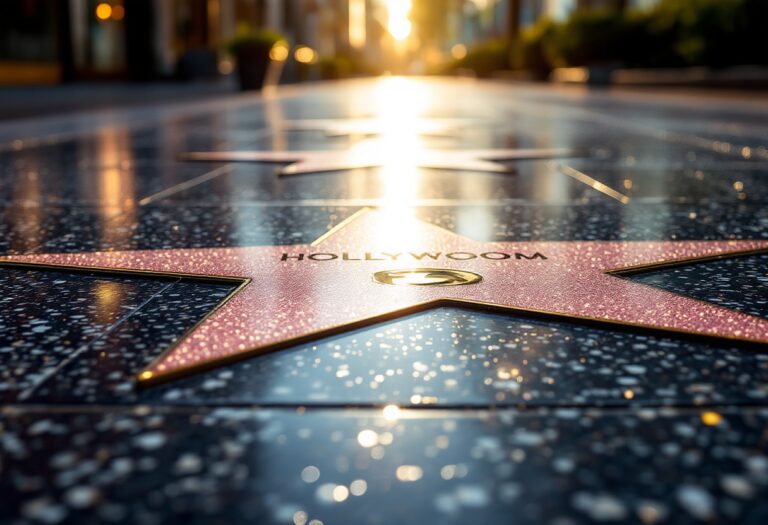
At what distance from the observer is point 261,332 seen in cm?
122

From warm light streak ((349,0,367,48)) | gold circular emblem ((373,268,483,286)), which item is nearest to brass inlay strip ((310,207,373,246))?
gold circular emblem ((373,268,483,286))

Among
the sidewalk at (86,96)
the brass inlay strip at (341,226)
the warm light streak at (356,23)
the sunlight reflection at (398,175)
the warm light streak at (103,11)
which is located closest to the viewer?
the brass inlay strip at (341,226)

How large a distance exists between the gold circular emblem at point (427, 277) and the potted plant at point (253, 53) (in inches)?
613

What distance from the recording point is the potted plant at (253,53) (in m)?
16.5

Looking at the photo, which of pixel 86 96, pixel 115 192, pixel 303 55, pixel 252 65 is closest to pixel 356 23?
pixel 303 55

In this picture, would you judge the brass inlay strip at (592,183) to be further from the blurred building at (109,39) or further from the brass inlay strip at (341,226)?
the blurred building at (109,39)

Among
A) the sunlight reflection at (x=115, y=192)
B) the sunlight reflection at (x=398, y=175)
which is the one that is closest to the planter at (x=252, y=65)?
the sunlight reflection at (x=398, y=175)

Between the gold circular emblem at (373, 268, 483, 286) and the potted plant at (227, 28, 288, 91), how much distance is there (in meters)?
15.6

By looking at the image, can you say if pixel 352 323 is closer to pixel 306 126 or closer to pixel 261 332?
pixel 261 332

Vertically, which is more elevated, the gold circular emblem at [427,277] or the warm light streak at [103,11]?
the warm light streak at [103,11]

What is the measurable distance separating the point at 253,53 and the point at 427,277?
16.0 meters

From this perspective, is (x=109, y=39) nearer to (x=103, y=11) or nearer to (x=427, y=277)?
(x=103, y=11)

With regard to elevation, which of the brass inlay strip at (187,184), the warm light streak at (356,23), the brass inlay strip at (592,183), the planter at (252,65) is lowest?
the brass inlay strip at (592,183)

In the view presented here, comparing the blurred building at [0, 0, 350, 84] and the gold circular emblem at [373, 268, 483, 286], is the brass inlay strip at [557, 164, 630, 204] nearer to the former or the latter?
the gold circular emblem at [373, 268, 483, 286]
